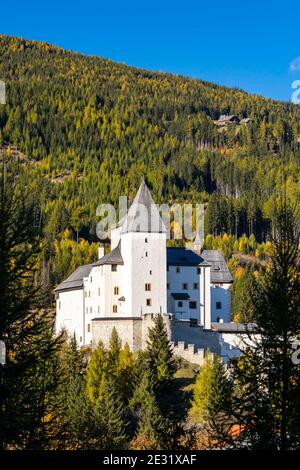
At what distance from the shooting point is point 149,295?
68.1 metres

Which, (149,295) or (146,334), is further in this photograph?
(149,295)

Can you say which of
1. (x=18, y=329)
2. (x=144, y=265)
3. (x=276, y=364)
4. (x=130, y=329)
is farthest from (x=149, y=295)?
(x=18, y=329)

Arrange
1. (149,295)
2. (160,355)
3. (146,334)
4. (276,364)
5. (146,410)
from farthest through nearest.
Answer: (149,295) → (146,334) → (160,355) → (146,410) → (276,364)

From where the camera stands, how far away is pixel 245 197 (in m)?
156

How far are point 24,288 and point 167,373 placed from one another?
1427 inches

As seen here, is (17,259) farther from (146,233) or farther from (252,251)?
(252,251)

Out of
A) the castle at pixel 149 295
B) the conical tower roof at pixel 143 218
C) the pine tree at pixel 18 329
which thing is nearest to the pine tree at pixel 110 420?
the castle at pixel 149 295

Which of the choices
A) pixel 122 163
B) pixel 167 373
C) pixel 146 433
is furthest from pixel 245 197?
pixel 146 433

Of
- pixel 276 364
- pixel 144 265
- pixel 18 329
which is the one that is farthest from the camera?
pixel 144 265

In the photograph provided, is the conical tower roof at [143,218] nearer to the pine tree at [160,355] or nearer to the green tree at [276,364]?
the pine tree at [160,355]

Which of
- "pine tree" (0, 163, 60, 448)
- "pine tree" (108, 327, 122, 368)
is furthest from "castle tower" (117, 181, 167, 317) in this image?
"pine tree" (0, 163, 60, 448)

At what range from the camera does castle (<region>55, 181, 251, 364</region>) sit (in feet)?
217

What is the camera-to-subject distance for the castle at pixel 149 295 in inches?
2601

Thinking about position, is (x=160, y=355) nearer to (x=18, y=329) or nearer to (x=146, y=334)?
(x=146, y=334)
